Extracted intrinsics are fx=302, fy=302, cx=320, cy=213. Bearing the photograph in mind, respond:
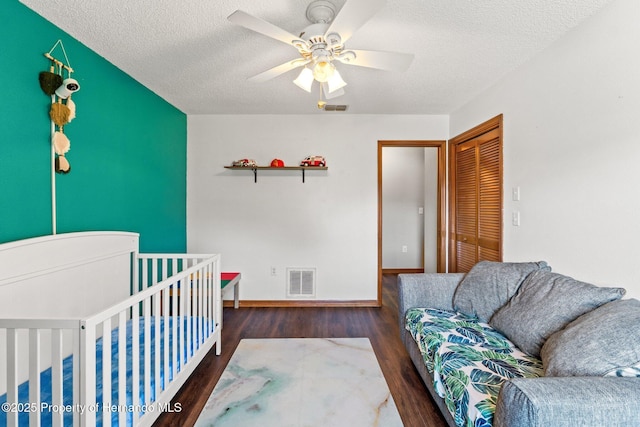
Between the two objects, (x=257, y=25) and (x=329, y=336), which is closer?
(x=257, y=25)

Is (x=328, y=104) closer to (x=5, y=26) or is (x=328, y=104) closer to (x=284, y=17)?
(x=284, y=17)

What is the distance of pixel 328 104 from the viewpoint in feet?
10.6

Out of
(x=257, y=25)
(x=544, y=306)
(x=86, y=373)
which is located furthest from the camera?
(x=544, y=306)

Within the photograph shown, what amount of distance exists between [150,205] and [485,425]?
9.68ft

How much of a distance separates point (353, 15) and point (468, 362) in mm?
1715

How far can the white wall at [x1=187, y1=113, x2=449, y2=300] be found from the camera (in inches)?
141

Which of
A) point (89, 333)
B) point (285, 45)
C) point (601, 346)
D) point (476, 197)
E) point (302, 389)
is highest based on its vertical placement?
point (285, 45)

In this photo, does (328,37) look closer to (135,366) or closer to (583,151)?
(583,151)

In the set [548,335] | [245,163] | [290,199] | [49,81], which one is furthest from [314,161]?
[548,335]

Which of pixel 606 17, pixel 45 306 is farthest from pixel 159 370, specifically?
pixel 606 17

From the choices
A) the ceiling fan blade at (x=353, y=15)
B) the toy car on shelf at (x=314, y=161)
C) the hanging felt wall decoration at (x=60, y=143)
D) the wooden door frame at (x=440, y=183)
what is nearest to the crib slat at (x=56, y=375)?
the hanging felt wall decoration at (x=60, y=143)

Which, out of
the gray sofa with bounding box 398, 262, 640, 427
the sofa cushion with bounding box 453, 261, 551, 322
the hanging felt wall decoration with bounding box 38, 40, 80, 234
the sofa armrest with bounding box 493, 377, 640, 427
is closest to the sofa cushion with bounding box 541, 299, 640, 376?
the gray sofa with bounding box 398, 262, 640, 427

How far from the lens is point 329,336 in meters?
2.74

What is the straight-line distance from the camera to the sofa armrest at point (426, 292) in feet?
7.43
